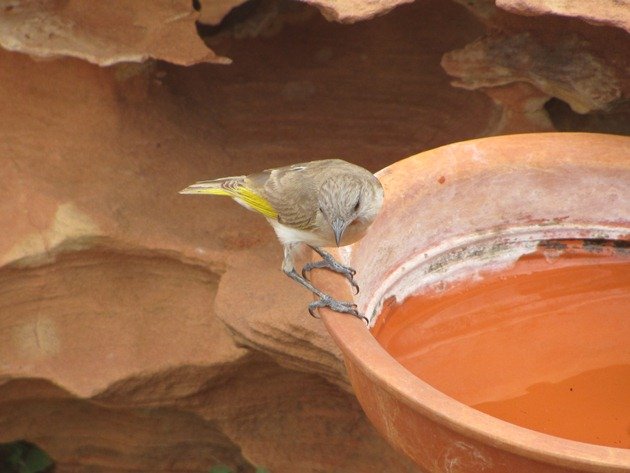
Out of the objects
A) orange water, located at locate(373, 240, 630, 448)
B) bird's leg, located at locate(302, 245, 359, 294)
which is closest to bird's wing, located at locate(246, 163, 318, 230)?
bird's leg, located at locate(302, 245, 359, 294)

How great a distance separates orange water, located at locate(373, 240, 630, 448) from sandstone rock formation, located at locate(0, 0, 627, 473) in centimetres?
74

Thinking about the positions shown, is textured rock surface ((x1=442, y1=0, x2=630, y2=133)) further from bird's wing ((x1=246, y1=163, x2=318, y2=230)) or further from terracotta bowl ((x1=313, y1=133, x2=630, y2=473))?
bird's wing ((x1=246, y1=163, x2=318, y2=230))

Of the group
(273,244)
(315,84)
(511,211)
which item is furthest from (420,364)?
(315,84)

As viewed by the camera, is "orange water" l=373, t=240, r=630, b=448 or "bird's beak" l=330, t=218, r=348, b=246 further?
"bird's beak" l=330, t=218, r=348, b=246

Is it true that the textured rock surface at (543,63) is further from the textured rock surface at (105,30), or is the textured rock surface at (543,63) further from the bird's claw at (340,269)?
the bird's claw at (340,269)

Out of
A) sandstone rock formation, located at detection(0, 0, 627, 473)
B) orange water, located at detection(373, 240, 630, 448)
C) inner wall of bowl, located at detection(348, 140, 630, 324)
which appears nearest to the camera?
orange water, located at detection(373, 240, 630, 448)

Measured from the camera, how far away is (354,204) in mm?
2645

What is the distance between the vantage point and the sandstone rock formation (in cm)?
346

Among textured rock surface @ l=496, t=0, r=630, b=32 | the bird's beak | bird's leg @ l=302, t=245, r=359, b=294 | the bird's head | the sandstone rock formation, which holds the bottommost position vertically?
the sandstone rock formation

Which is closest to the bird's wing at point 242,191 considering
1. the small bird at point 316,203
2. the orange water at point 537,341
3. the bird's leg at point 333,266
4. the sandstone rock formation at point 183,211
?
the small bird at point 316,203

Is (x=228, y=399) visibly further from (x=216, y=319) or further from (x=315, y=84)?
(x=315, y=84)

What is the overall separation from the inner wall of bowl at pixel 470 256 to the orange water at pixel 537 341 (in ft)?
0.09

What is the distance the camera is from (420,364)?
8.29 feet

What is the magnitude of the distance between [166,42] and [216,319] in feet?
3.61
